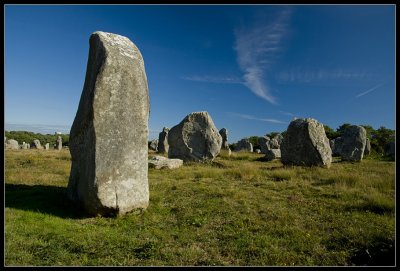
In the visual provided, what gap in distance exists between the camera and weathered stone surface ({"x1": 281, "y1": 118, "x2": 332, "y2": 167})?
20.3 meters

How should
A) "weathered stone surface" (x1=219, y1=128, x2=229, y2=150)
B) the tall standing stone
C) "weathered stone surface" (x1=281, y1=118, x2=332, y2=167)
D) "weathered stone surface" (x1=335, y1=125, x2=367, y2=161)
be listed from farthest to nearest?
1. "weathered stone surface" (x1=219, y1=128, x2=229, y2=150)
2. the tall standing stone
3. "weathered stone surface" (x1=335, y1=125, x2=367, y2=161)
4. "weathered stone surface" (x1=281, y1=118, x2=332, y2=167)

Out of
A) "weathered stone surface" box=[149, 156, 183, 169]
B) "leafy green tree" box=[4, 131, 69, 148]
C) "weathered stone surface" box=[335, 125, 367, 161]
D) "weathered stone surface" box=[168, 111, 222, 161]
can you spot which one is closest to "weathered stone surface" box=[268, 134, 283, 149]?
"weathered stone surface" box=[335, 125, 367, 161]

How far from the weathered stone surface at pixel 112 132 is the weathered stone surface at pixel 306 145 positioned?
1351 cm

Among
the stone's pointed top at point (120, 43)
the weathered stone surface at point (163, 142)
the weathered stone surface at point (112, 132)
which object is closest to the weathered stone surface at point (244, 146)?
the weathered stone surface at point (163, 142)

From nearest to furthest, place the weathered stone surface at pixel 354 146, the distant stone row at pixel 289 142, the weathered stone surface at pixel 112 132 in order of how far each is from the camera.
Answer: the weathered stone surface at pixel 112 132 → the distant stone row at pixel 289 142 → the weathered stone surface at pixel 354 146

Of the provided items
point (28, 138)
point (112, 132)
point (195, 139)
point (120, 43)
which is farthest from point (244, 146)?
point (28, 138)

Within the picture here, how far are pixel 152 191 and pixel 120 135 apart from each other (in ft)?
12.3

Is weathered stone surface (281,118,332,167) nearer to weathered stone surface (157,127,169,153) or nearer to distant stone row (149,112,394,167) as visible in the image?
distant stone row (149,112,394,167)

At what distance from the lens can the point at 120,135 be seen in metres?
8.88

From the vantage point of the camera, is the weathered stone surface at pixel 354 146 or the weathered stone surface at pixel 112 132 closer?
the weathered stone surface at pixel 112 132

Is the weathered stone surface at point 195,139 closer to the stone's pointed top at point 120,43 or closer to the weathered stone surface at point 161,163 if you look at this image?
the weathered stone surface at point 161,163

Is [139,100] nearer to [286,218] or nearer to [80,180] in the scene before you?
[80,180]

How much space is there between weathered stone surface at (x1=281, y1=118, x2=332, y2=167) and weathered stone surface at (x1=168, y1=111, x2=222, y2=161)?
4923mm

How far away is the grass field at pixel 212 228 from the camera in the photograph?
21.0 feet
